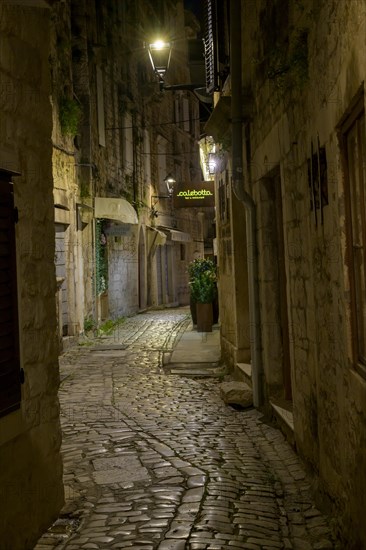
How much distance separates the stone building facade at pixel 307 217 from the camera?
3.31 m

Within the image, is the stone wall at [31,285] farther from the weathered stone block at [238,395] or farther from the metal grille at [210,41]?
the metal grille at [210,41]

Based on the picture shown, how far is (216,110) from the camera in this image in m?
7.79

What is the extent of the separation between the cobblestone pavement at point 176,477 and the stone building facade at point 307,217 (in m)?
0.32

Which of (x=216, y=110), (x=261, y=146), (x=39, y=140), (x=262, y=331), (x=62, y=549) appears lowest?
(x=62, y=549)

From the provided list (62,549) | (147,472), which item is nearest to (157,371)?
(147,472)

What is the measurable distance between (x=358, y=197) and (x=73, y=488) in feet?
10.1

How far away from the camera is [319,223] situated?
162 inches

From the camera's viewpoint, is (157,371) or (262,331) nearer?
(262,331)

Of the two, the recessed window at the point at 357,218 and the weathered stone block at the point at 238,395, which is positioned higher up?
the recessed window at the point at 357,218

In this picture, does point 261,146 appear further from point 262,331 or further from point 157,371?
point 157,371

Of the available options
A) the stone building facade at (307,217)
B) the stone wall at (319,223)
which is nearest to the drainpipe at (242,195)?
the stone building facade at (307,217)

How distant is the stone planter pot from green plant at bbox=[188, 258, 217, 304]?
0.42ft

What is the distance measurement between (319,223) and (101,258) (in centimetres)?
1196

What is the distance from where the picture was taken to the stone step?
24.9 feet
